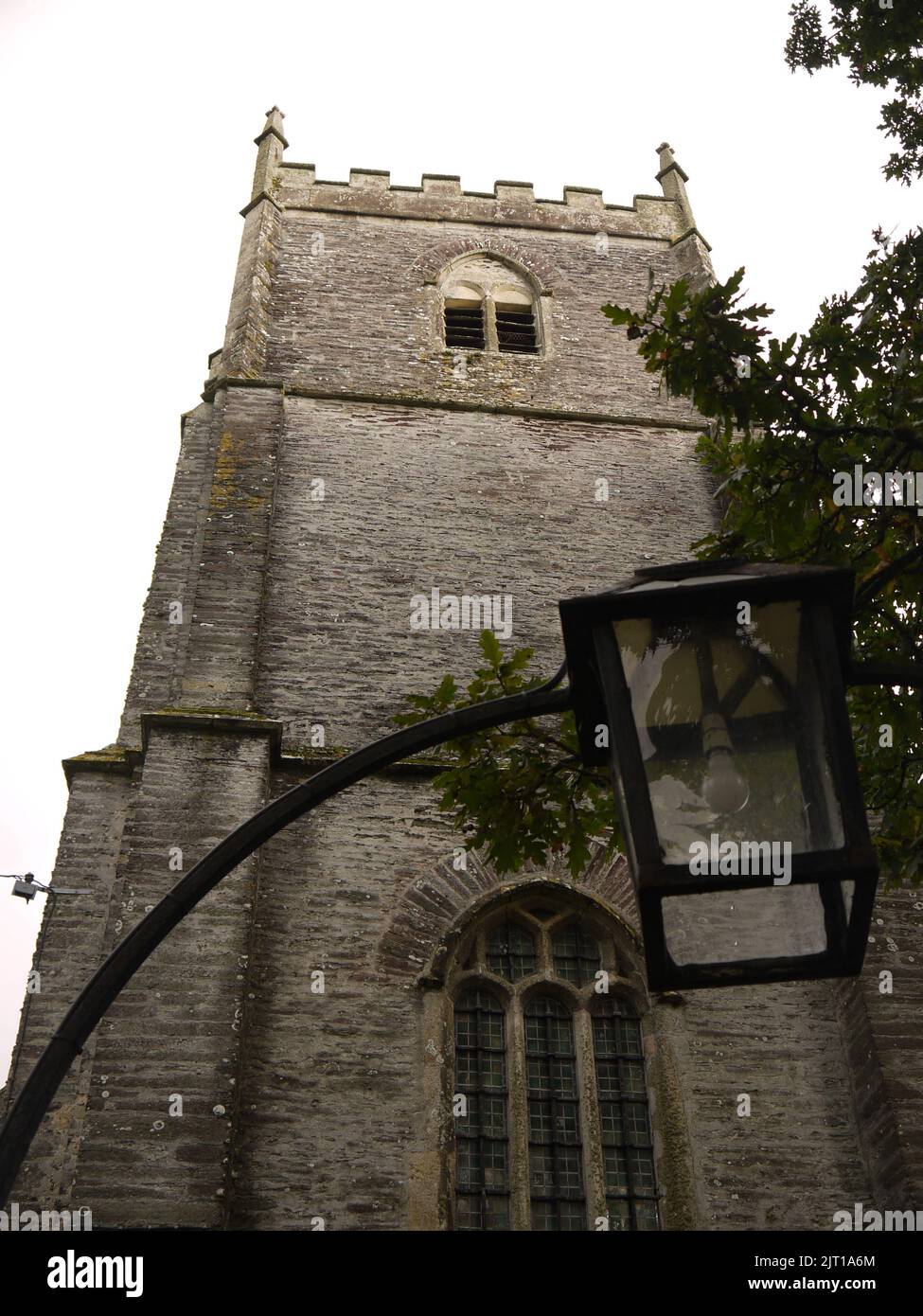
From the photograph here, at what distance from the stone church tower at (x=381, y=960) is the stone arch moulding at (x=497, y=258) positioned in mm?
4202

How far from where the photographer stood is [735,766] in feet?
9.46

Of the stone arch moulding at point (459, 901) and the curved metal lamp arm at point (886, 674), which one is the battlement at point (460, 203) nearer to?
the stone arch moulding at point (459, 901)

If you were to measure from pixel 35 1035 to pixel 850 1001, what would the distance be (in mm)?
5566

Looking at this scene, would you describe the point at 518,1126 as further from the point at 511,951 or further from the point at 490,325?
the point at 490,325

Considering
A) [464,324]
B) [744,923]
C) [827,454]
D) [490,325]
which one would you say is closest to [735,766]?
[744,923]

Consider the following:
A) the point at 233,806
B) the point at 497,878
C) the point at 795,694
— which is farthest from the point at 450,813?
the point at 795,694

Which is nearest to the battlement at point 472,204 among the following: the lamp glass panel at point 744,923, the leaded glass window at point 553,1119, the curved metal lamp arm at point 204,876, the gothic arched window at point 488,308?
the gothic arched window at point 488,308

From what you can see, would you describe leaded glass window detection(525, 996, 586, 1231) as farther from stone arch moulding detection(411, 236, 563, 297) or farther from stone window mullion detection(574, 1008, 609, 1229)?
stone arch moulding detection(411, 236, 563, 297)

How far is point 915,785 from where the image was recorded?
596cm

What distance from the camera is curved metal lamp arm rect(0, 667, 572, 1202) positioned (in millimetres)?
3131

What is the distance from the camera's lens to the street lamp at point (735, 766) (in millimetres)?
2770

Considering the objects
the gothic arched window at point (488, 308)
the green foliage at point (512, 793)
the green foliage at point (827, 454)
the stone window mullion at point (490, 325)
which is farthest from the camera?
the gothic arched window at point (488, 308)

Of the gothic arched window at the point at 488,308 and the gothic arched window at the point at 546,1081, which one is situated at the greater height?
the gothic arched window at the point at 488,308
